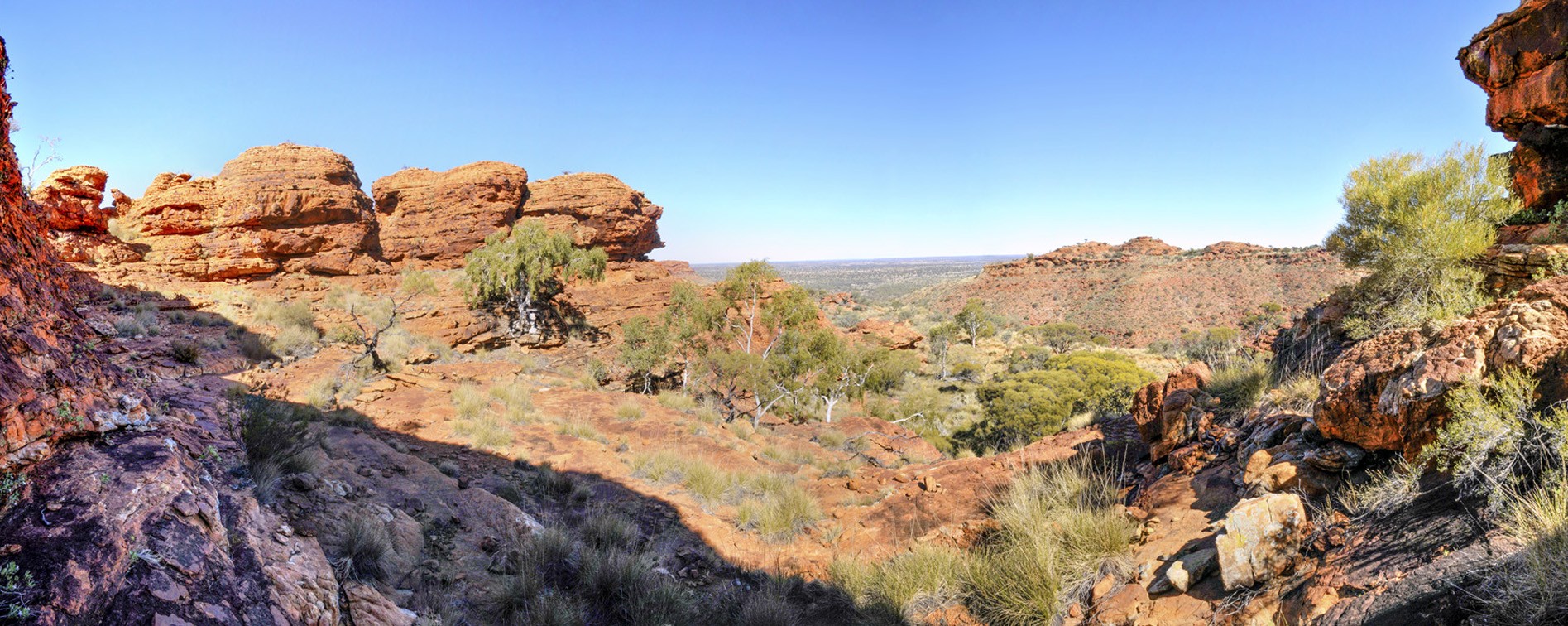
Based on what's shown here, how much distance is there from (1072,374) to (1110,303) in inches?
1272

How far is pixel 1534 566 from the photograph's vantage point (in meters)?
1.82

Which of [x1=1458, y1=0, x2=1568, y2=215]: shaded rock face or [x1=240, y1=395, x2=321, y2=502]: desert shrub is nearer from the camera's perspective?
[x1=240, y1=395, x2=321, y2=502]: desert shrub

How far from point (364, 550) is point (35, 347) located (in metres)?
1.81

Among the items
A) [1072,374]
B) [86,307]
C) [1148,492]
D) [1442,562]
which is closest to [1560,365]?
[1442,562]

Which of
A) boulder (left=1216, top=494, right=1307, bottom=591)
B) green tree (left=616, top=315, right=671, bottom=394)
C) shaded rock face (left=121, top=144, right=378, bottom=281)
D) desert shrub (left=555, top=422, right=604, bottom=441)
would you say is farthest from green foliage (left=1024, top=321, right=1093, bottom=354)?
shaded rock face (left=121, top=144, right=378, bottom=281)

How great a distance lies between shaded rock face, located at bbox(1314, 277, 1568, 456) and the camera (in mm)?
2693

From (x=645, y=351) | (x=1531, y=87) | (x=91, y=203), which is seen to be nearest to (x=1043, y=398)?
(x=1531, y=87)

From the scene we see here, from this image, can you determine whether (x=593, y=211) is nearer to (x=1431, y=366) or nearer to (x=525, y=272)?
(x=525, y=272)

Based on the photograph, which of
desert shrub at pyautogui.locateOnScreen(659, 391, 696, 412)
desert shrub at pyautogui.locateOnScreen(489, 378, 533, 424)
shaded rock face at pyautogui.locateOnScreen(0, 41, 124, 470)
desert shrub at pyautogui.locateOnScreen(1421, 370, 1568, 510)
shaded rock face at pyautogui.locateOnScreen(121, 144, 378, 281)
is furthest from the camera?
shaded rock face at pyautogui.locateOnScreen(121, 144, 378, 281)

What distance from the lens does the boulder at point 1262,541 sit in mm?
2744

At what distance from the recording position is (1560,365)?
8.40 feet

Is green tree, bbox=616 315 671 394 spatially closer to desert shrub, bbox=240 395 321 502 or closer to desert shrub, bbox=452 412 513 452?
desert shrub, bbox=452 412 513 452

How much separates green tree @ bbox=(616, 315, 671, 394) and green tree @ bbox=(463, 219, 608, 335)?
450 centimetres

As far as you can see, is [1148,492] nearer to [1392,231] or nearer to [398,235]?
[1392,231]
